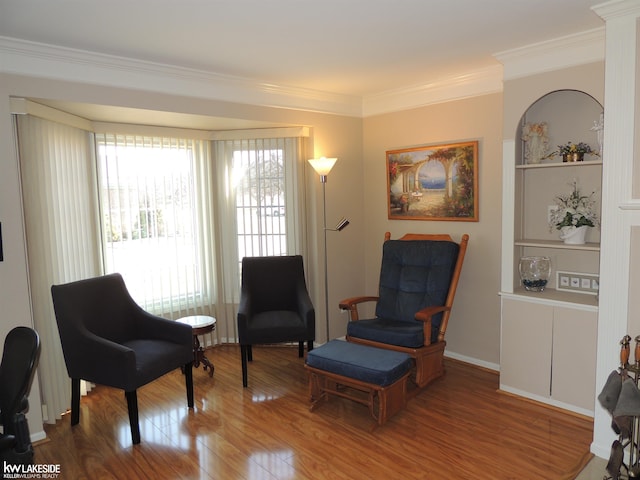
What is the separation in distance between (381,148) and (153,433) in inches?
129

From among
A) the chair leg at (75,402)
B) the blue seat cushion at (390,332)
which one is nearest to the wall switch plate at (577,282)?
the blue seat cushion at (390,332)

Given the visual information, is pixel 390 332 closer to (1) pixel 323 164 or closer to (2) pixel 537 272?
(2) pixel 537 272

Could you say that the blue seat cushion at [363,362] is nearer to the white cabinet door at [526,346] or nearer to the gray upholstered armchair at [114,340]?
the white cabinet door at [526,346]

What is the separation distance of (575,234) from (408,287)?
1.37m

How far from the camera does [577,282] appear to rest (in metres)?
3.44

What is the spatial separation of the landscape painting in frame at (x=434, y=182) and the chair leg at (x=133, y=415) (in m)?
2.88

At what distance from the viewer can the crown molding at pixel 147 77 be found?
288 cm

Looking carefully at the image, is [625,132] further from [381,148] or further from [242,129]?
[242,129]

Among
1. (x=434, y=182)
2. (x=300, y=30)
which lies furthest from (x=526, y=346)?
(x=300, y=30)

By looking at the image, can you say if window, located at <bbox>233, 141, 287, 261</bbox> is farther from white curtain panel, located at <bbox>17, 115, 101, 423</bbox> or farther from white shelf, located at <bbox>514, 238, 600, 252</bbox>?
white shelf, located at <bbox>514, 238, 600, 252</bbox>

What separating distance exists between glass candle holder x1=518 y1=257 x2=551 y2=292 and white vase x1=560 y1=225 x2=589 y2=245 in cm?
24

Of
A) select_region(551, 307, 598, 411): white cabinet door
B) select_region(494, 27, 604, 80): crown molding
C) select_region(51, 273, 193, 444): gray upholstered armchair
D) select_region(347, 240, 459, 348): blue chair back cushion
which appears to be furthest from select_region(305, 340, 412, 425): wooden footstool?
select_region(494, 27, 604, 80): crown molding

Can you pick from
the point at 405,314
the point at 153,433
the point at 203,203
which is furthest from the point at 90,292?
the point at 405,314

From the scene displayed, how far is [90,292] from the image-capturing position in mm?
3275
